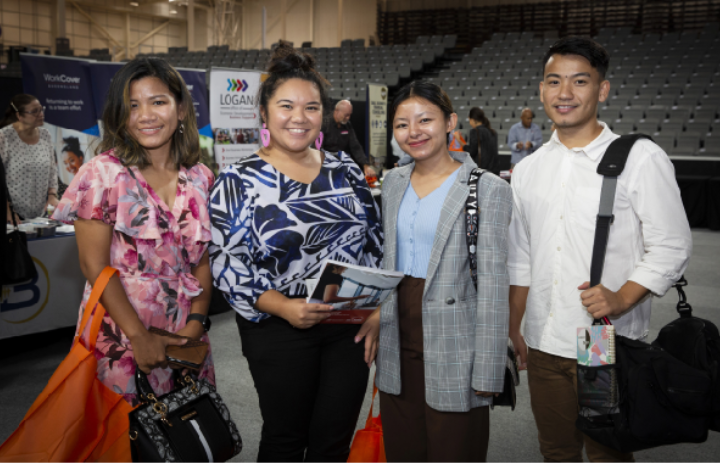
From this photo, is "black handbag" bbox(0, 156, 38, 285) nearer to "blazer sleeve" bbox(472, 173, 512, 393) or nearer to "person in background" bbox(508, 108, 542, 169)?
"blazer sleeve" bbox(472, 173, 512, 393)

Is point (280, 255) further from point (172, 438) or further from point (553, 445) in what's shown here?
point (553, 445)

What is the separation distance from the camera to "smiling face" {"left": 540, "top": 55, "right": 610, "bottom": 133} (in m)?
1.48

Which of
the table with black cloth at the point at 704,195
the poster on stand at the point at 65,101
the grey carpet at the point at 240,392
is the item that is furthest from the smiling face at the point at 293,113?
the table with black cloth at the point at 704,195

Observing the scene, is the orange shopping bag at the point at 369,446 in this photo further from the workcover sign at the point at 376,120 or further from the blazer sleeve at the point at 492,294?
the workcover sign at the point at 376,120

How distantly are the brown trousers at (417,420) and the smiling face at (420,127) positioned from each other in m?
0.35

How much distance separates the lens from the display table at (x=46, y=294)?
10.3 ft

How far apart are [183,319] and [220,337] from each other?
2.37m

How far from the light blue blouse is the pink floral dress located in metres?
0.53

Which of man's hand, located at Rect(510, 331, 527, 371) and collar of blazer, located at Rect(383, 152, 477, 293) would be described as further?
man's hand, located at Rect(510, 331, 527, 371)

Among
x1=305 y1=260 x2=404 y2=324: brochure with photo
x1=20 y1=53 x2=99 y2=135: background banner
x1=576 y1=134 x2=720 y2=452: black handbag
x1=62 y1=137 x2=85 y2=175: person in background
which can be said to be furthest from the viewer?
x1=62 y1=137 x2=85 y2=175: person in background

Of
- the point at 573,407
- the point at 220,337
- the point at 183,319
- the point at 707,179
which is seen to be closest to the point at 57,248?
the point at 220,337

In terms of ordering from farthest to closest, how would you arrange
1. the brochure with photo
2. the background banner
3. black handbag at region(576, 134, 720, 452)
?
the background banner, black handbag at region(576, 134, 720, 452), the brochure with photo

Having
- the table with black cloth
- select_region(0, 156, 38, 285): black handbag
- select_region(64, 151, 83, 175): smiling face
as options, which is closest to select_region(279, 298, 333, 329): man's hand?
select_region(0, 156, 38, 285): black handbag

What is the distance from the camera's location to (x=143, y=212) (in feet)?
4.55
